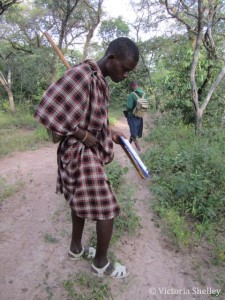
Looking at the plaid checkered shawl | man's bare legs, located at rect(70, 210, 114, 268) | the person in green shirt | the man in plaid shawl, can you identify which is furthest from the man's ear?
the person in green shirt

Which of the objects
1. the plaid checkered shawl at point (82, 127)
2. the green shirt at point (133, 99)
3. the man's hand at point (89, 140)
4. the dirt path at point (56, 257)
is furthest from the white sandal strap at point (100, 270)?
the green shirt at point (133, 99)

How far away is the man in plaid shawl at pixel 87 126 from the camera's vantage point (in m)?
1.65

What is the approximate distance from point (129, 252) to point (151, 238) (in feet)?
1.12

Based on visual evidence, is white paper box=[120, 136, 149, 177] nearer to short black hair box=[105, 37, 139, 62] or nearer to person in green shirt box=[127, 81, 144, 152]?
short black hair box=[105, 37, 139, 62]

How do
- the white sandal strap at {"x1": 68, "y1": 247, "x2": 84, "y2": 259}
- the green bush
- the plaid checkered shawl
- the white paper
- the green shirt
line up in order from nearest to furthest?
the plaid checkered shawl → the white paper → the white sandal strap at {"x1": 68, "y1": 247, "x2": 84, "y2": 259} → the green bush → the green shirt

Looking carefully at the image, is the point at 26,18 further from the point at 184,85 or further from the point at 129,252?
the point at 129,252

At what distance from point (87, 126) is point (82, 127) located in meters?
0.04

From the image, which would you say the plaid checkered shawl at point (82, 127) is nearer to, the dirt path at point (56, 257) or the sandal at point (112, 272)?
the sandal at point (112, 272)

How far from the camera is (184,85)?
8453 millimetres

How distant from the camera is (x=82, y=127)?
1.76m

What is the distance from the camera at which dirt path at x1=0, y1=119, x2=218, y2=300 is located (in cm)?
205

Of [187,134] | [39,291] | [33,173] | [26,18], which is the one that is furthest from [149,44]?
[39,291]

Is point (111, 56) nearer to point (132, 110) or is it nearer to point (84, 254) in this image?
point (84, 254)

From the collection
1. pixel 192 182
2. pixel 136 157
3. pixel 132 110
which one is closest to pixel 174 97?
pixel 132 110
